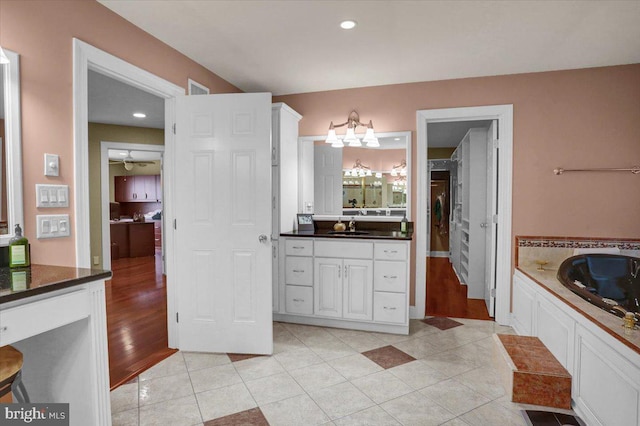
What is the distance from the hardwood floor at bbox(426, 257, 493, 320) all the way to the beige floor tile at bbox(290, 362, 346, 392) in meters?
1.68

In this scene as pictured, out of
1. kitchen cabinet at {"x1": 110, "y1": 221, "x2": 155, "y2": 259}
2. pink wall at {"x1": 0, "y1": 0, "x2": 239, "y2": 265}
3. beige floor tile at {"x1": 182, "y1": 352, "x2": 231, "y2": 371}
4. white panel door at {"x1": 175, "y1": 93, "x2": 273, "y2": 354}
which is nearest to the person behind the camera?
pink wall at {"x1": 0, "y1": 0, "x2": 239, "y2": 265}

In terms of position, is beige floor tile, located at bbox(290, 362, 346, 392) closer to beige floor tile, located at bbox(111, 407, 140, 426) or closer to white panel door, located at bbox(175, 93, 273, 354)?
white panel door, located at bbox(175, 93, 273, 354)

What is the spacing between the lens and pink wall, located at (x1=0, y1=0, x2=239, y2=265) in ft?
5.82

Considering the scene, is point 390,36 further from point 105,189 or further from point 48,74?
point 105,189

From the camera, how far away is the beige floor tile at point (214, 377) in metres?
2.33

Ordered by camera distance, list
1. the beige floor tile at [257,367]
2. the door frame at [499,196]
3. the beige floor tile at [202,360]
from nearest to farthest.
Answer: the beige floor tile at [257,367] < the beige floor tile at [202,360] < the door frame at [499,196]

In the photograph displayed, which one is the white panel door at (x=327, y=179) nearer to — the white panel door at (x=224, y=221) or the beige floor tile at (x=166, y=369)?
the white panel door at (x=224, y=221)

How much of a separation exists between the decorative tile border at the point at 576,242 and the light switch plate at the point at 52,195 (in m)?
3.60

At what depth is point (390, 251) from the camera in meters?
3.20

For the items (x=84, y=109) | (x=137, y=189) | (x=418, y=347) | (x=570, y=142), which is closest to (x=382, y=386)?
(x=418, y=347)

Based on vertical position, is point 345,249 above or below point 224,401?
above

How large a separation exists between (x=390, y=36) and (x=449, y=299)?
10.1ft

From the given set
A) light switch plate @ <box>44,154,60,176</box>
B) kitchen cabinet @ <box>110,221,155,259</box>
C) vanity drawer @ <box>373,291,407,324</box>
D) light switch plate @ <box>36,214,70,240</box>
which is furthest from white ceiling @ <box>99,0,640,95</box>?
kitchen cabinet @ <box>110,221,155,259</box>


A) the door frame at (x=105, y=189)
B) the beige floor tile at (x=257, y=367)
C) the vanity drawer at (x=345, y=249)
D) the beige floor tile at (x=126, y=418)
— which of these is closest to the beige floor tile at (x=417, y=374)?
the beige floor tile at (x=257, y=367)
